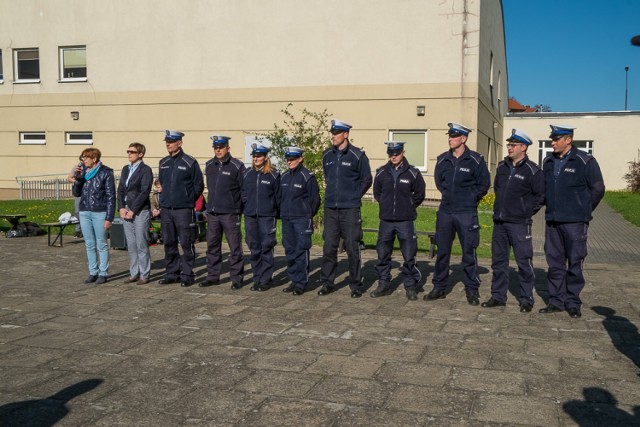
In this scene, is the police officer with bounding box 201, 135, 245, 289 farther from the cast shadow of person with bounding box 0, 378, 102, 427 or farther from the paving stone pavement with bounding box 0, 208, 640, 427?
the cast shadow of person with bounding box 0, 378, 102, 427

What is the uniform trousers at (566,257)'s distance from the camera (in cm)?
739

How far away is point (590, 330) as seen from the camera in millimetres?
6773

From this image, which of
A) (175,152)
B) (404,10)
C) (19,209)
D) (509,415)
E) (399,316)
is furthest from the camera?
(404,10)

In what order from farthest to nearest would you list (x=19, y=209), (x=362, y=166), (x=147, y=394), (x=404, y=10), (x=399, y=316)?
1. (x=404, y=10)
2. (x=19, y=209)
3. (x=362, y=166)
4. (x=399, y=316)
5. (x=147, y=394)

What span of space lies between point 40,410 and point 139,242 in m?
4.83

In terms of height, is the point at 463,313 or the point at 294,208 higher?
the point at 294,208

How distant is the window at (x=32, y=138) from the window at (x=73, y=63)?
2.52 metres

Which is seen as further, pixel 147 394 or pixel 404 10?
pixel 404 10

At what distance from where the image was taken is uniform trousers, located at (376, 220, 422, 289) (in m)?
8.34

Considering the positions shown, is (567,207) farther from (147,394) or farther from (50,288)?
(50,288)

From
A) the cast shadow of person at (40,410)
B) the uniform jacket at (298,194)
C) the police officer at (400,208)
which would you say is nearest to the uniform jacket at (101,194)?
the uniform jacket at (298,194)

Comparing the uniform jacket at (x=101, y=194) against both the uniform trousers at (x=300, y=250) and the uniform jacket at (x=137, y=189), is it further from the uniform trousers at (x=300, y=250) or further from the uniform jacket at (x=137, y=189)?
the uniform trousers at (x=300, y=250)

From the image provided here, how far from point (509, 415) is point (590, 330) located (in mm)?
2775

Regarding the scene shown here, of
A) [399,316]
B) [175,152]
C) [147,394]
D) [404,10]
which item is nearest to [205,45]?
[404,10]
